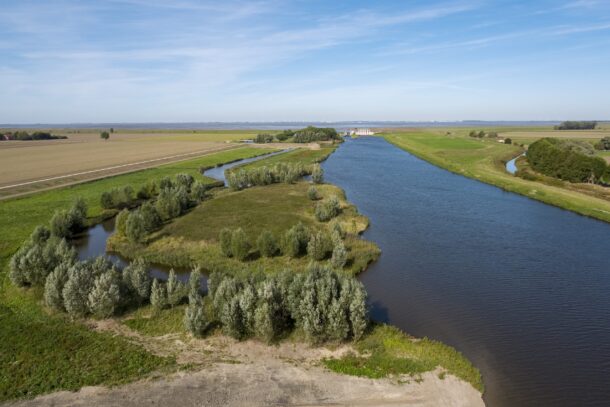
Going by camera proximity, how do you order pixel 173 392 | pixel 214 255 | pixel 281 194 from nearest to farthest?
1. pixel 173 392
2. pixel 214 255
3. pixel 281 194

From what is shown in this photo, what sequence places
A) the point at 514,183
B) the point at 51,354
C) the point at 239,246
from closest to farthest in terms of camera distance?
the point at 51,354 < the point at 239,246 < the point at 514,183

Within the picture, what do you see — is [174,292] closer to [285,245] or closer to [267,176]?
[285,245]

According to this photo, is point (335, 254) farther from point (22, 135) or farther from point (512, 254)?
point (22, 135)

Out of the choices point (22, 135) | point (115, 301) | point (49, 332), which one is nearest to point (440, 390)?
point (115, 301)

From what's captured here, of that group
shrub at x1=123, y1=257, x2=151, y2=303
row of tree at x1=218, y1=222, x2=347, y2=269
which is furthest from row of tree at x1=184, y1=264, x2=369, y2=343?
row of tree at x1=218, y1=222, x2=347, y2=269

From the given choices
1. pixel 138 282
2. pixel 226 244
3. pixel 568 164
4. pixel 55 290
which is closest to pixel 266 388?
pixel 138 282

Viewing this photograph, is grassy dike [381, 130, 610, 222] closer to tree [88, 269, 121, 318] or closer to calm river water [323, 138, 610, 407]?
calm river water [323, 138, 610, 407]

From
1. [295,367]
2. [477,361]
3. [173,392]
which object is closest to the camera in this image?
[173,392]
